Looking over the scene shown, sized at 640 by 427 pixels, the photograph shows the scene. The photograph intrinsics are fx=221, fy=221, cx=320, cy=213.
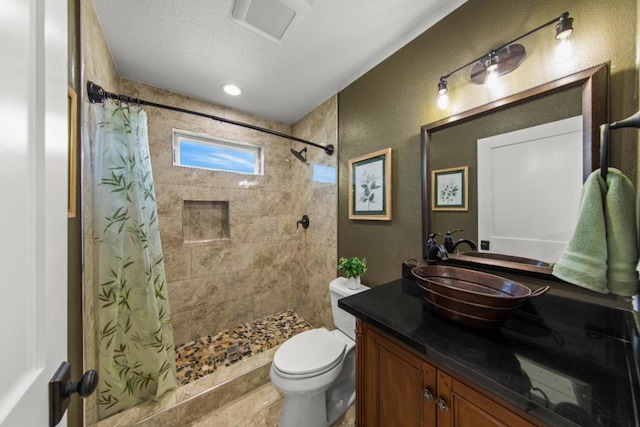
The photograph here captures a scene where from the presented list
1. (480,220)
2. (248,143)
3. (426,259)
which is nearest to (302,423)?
(426,259)

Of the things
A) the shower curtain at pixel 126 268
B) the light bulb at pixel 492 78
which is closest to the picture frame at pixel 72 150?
the shower curtain at pixel 126 268

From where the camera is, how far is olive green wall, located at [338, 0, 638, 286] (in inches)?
31.5

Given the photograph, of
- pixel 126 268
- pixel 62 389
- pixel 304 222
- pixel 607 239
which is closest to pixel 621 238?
pixel 607 239

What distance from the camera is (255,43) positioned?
1.46 metres

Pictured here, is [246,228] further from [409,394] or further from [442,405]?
[442,405]

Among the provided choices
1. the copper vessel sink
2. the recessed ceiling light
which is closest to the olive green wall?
the copper vessel sink

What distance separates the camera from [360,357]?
104 centimetres

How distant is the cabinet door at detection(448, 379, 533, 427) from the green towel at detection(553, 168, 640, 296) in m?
0.45

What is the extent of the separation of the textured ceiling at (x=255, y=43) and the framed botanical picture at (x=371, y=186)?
70 centimetres

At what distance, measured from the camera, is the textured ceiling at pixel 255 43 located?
1228mm

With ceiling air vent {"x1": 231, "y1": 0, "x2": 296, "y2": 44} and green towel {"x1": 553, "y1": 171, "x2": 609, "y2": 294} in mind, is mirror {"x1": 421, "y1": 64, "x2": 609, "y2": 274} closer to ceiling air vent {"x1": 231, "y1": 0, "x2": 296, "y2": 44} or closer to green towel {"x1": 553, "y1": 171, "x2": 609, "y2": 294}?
green towel {"x1": 553, "y1": 171, "x2": 609, "y2": 294}

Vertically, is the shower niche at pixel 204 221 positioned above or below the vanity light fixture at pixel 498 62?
below

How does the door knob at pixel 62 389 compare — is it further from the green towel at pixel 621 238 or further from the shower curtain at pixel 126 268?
the green towel at pixel 621 238

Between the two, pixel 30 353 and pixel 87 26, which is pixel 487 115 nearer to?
pixel 30 353
